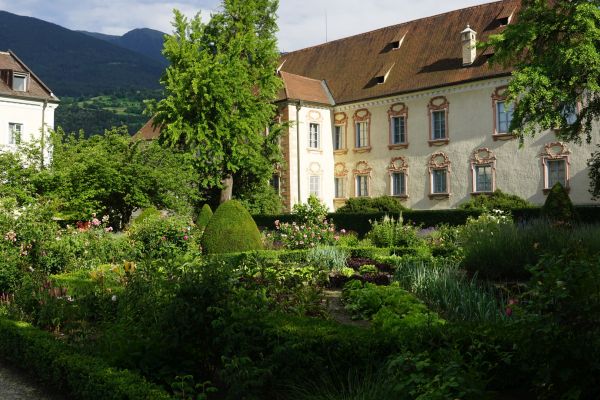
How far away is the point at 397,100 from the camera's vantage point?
30.7 metres

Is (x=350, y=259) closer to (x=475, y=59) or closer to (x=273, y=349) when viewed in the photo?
(x=273, y=349)

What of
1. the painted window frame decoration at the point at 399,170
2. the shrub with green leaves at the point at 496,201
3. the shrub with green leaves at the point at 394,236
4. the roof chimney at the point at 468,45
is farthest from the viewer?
the painted window frame decoration at the point at 399,170

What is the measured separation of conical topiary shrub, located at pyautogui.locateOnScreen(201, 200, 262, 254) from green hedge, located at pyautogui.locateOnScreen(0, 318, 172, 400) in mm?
8526

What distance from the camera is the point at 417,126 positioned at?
30.0 meters

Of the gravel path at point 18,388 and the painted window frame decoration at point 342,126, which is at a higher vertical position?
the painted window frame decoration at point 342,126

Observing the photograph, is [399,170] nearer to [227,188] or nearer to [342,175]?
[342,175]

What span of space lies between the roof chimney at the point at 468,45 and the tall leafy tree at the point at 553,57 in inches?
433

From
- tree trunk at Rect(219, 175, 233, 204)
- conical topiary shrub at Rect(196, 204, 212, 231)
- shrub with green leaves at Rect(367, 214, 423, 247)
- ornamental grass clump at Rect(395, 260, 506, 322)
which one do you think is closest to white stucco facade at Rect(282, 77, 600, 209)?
tree trunk at Rect(219, 175, 233, 204)

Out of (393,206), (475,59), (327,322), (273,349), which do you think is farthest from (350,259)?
(475,59)

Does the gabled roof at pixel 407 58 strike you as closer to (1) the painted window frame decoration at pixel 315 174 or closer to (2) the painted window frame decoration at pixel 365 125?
(2) the painted window frame decoration at pixel 365 125

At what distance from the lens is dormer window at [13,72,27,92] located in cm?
3450

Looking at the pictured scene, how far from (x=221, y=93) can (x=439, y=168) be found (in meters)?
11.4

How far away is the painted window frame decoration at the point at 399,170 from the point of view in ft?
99.1

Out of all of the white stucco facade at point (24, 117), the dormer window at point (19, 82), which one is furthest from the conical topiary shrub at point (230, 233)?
the dormer window at point (19, 82)
